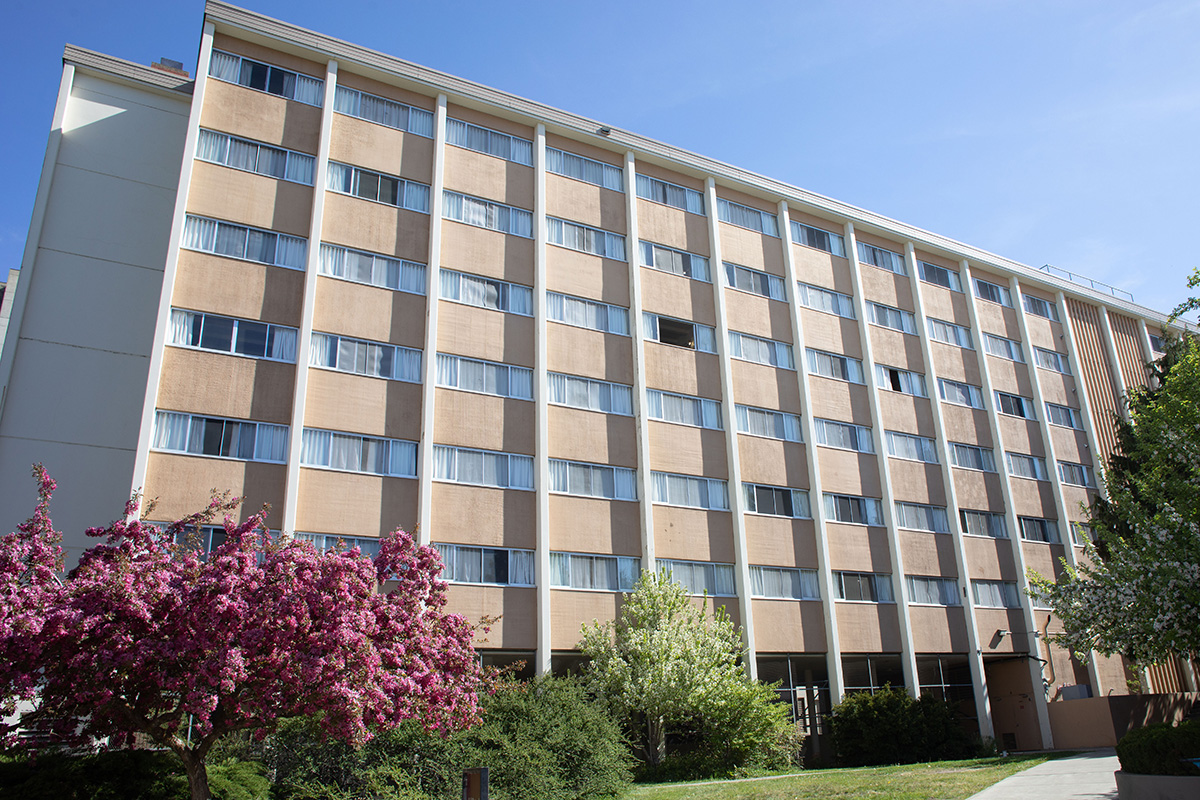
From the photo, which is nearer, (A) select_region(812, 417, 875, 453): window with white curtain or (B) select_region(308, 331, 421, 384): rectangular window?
(B) select_region(308, 331, 421, 384): rectangular window

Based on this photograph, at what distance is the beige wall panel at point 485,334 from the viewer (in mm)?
29219

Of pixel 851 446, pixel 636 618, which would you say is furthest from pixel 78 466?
pixel 851 446

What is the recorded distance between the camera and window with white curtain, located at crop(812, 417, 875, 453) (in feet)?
118

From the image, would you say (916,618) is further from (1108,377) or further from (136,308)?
(136,308)

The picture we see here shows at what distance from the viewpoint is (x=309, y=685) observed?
13.6 meters

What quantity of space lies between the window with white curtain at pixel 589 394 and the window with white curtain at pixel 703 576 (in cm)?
572

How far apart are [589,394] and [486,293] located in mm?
5102

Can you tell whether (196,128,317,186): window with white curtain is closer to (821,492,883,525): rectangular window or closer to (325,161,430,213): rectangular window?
(325,161,430,213): rectangular window

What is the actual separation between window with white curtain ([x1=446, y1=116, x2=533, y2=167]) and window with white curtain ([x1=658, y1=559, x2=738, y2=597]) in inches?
632

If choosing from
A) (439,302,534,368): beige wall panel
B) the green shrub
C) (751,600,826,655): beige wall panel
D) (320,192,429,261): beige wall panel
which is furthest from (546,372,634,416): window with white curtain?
the green shrub

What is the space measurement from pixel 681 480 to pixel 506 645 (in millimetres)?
8974

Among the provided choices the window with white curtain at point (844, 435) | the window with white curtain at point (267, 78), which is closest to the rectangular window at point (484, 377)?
the window with white curtain at point (267, 78)

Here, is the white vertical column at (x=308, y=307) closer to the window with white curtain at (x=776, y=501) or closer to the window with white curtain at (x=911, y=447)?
the window with white curtain at (x=776, y=501)

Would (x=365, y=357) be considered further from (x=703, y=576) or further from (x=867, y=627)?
(x=867, y=627)
